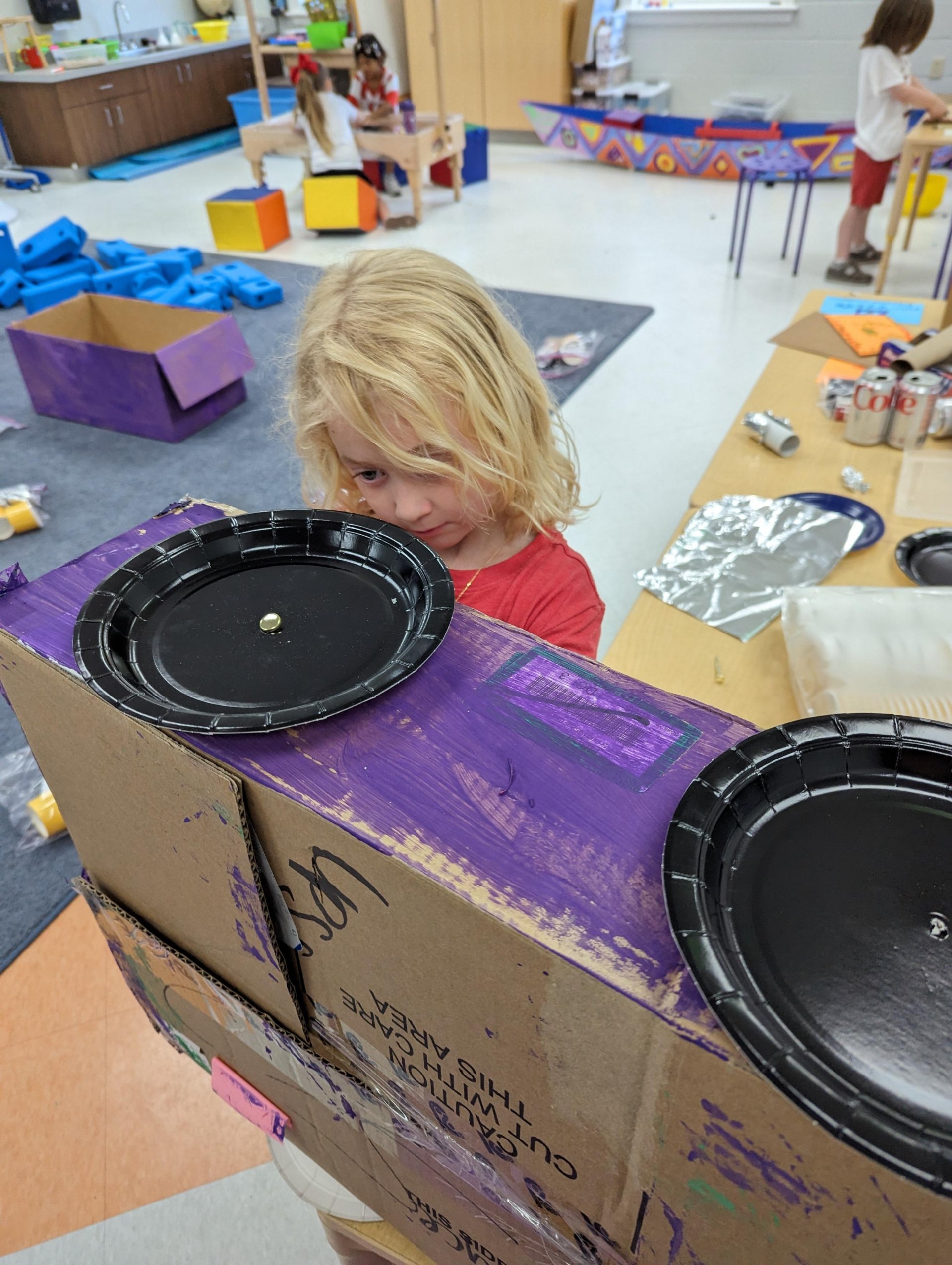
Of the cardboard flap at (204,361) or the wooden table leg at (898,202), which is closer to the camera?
the cardboard flap at (204,361)

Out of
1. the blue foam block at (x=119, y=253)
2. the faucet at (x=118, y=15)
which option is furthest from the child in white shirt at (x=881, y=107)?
the faucet at (x=118, y=15)

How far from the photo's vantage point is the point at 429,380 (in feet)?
2.60

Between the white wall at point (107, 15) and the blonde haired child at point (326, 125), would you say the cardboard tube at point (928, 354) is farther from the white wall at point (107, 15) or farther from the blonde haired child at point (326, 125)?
the white wall at point (107, 15)

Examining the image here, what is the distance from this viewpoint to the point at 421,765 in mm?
497

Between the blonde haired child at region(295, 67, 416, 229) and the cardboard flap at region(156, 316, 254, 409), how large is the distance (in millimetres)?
2346

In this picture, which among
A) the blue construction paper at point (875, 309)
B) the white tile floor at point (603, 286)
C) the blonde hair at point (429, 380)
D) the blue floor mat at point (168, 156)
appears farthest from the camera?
the blue floor mat at point (168, 156)

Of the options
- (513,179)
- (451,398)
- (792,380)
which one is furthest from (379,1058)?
(513,179)

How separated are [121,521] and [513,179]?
460 centimetres

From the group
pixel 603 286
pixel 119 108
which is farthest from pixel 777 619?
pixel 119 108

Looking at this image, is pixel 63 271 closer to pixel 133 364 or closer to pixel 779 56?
pixel 133 364

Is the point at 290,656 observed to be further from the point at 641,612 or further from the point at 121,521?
the point at 121,521

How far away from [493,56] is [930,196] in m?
3.48

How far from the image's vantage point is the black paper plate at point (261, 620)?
520 mm

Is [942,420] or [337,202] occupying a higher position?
[942,420]
